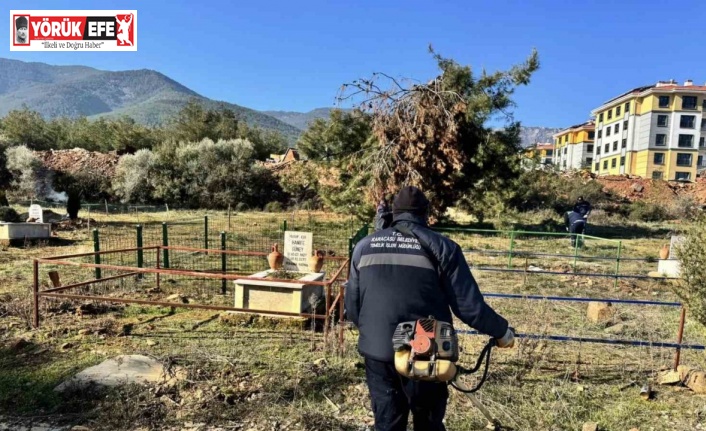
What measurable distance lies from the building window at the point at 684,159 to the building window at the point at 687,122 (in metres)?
3.62

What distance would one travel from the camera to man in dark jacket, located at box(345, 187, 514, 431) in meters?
2.66

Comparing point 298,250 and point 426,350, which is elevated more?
point 426,350

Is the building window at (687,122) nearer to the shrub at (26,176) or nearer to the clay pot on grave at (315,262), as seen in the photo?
the clay pot on grave at (315,262)

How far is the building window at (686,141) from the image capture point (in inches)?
2406

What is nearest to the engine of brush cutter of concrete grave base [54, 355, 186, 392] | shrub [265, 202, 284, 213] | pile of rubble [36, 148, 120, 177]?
concrete grave base [54, 355, 186, 392]

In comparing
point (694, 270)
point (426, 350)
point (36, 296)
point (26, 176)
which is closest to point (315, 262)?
point (36, 296)

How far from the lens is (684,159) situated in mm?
61906

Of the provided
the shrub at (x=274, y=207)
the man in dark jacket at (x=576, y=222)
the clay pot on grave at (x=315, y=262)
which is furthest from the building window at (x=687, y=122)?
the clay pot on grave at (x=315, y=262)

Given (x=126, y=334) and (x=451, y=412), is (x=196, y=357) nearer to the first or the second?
(x=126, y=334)

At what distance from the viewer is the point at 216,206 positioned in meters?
31.7

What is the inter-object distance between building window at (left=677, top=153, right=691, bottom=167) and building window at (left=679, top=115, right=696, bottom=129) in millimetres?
3621

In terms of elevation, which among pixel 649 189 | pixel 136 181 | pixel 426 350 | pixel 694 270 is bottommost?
pixel 426 350

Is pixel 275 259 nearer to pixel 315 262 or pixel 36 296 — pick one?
pixel 315 262

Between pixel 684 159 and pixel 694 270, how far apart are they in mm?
70562
